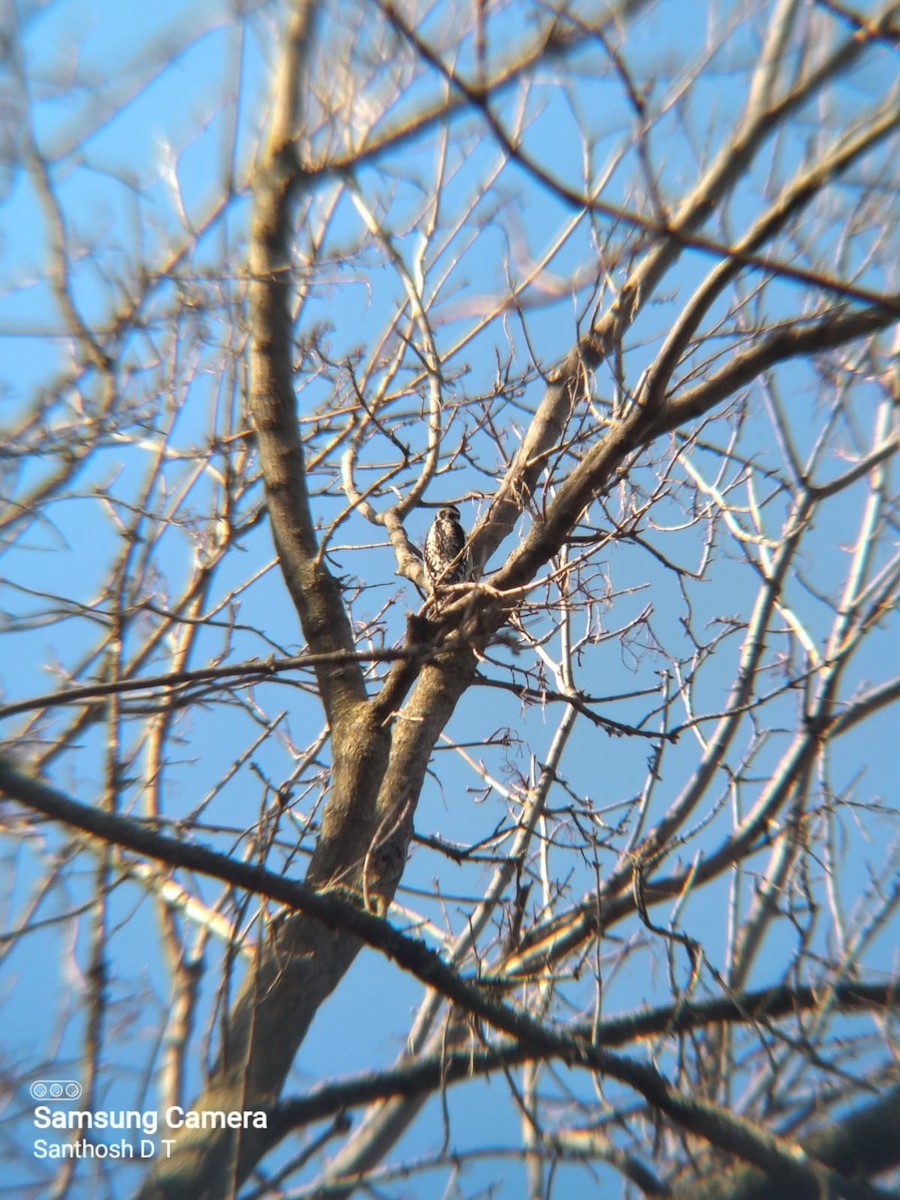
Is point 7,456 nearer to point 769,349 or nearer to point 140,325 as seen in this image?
point 140,325

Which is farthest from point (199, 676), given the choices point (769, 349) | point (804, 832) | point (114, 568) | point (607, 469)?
point (804, 832)

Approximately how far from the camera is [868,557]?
3.71 m

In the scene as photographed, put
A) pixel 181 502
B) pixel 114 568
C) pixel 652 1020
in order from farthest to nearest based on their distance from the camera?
pixel 181 502 → pixel 114 568 → pixel 652 1020

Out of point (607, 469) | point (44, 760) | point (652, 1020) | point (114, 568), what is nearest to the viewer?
point (607, 469)

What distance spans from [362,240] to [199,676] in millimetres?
1975

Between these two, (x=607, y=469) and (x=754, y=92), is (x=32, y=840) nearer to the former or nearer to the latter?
(x=607, y=469)

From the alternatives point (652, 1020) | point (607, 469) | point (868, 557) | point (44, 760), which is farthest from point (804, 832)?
point (44, 760)

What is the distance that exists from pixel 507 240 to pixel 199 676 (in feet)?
6.72

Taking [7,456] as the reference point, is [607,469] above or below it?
below

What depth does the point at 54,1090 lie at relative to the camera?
2350 millimetres

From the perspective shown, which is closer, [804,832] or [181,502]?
[804,832]

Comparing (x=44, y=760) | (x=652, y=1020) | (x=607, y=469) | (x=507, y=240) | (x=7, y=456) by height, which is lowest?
(x=652, y=1020)

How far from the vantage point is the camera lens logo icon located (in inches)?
90.2

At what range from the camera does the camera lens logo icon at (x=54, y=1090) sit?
229 centimetres
